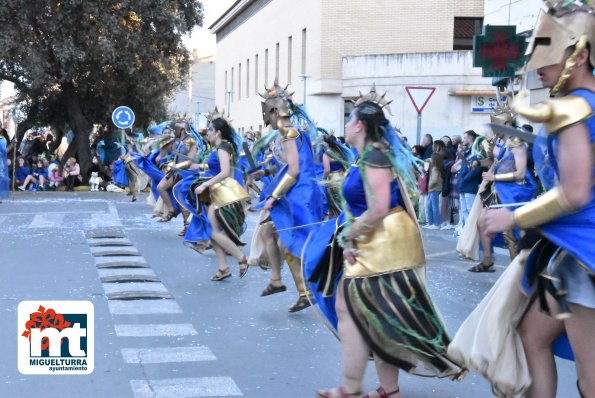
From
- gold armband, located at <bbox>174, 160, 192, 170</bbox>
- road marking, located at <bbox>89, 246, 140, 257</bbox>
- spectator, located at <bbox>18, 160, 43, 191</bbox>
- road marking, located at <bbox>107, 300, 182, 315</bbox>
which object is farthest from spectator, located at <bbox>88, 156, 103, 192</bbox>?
road marking, located at <bbox>107, 300, 182, 315</bbox>

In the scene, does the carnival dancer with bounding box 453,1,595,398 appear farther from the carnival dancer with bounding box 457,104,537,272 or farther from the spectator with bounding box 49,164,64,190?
the spectator with bounding box 49,164,64,190

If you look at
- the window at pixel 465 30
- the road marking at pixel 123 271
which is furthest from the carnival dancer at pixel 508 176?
the window at pixel 465 30

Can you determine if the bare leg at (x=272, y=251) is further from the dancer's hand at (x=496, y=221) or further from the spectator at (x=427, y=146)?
the spectator at (x=427, y=146)

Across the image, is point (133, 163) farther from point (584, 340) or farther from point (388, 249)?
point (584, 340)

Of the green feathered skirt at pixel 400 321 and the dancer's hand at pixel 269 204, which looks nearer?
the green feathered skirt at pixel 400 321

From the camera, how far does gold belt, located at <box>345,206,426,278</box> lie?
187 inches

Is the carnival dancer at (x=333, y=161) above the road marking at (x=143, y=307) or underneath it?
above

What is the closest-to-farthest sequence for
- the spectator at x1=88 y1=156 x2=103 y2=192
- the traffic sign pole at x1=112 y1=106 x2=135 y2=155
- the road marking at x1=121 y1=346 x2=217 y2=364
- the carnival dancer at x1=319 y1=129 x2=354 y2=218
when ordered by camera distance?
the road marking at x1=121 y1=346 x2=217 y2=364, the carnival dancer at x1=319 y1=129 x2=354 y2=218, the traffic sign pole at x1=112 y1=106 x2=135 y2=155, the spectator at x1=88 y1=156 x2=103 y2=192

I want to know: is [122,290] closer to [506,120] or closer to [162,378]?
[162,378]

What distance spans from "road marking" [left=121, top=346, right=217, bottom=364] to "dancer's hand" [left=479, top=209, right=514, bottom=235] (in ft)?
10.2

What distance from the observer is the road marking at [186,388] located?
5340 millimetres

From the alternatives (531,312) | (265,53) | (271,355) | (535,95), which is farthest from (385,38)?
(531,312)

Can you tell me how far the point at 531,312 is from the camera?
3795mm

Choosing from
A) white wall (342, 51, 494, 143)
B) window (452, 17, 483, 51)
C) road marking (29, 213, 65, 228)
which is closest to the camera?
road marking (29, 213, 65, 228)
